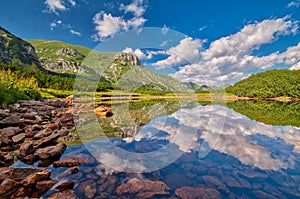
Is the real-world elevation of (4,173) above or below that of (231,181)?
above

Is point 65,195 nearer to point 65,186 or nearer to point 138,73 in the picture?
point 65,186

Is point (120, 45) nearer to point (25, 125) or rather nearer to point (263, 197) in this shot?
point (25, 125)

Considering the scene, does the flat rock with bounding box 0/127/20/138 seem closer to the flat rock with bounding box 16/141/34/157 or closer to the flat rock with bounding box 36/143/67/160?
the flat rock with bounding box 16/141/34/157

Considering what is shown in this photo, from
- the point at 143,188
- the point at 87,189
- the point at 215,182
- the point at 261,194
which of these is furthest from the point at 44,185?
the point at 261,194

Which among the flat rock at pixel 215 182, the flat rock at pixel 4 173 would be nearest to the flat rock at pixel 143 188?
the flat rock at pixel 215 182

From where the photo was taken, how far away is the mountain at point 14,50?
143 m

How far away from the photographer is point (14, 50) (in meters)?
154

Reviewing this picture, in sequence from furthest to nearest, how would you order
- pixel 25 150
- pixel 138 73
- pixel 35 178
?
1. pixel 138 73
2. pixel 25 150
3. pixel 35 178

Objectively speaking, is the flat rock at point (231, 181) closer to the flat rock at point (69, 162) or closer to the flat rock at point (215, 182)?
the flat rock at point (215, 182)

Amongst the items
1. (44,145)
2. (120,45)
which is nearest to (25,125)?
(44,145)

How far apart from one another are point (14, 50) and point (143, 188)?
195166 mm

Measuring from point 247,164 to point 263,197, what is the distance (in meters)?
1.95

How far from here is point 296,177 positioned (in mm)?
5051

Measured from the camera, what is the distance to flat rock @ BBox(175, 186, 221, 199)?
4008 mm
